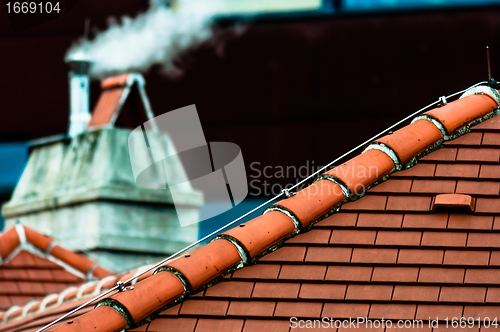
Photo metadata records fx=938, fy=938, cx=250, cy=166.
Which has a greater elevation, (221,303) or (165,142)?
(221,303)

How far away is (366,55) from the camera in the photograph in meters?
17.8

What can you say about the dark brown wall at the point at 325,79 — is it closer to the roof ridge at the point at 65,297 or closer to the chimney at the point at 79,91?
the chimney at the point at 79,91

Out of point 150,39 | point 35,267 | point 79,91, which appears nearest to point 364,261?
point 35,267

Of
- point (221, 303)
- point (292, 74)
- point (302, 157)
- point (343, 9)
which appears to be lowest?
point (302, 157)

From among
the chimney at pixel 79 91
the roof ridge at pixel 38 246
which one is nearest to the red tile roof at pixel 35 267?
the roof ridge at pixel 38 246

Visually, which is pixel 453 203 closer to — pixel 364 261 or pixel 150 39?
pixel 364 261

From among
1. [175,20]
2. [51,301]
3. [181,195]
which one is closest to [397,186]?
[51,301]

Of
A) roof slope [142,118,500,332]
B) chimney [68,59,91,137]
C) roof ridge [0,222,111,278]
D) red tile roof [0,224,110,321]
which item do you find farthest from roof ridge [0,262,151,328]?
chimney [68,59,91,137]

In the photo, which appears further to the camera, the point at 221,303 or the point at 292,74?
the point at 292,74

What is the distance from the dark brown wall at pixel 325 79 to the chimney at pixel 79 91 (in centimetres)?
169

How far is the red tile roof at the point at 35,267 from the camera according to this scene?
35.5 feet

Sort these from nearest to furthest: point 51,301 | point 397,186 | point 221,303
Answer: point 221,303 < point 397,186 < point 51,301

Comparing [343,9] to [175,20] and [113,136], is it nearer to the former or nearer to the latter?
[175,20]

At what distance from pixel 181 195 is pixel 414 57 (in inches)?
226
